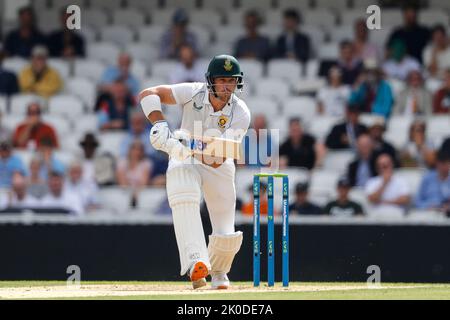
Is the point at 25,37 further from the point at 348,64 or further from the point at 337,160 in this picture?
the point at 337,160

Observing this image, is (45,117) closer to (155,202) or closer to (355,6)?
(155,202)

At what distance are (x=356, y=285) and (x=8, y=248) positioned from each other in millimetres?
3119

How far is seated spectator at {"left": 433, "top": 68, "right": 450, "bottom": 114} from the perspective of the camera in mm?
13531

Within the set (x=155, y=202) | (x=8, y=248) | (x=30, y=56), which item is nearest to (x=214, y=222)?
(x=8, y=248)

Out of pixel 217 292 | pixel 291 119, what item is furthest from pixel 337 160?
pixel 217 292

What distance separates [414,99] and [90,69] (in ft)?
11.8

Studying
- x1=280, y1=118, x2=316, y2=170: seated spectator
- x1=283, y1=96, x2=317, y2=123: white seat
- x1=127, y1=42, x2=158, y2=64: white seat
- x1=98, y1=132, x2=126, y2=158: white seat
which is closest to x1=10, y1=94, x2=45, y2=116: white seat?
x1=98, y1=132, x2=126, y2=158: white seat

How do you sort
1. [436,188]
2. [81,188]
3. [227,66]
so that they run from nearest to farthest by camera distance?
[227,66] < [436,188] < [81,188]

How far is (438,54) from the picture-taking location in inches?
561

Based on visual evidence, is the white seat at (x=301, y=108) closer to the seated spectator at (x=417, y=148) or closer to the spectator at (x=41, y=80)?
the seated spectator at (x=417, y=148)

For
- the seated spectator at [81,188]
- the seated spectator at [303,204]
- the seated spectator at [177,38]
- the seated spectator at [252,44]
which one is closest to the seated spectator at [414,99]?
the seated spectator at [252,44]

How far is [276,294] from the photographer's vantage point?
8.45 m

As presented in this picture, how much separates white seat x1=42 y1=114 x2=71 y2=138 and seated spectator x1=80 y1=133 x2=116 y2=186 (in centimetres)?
65

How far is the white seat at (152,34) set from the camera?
15.2m
